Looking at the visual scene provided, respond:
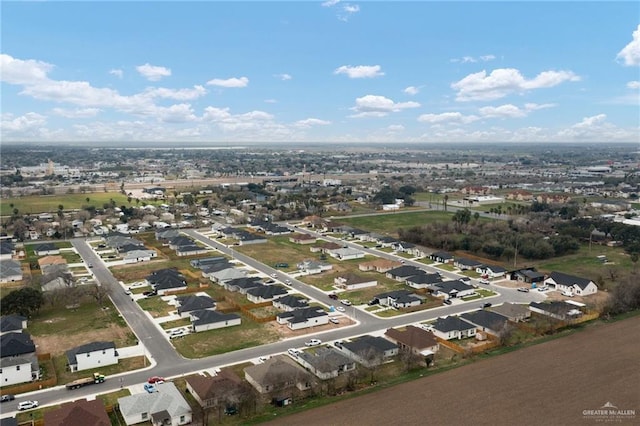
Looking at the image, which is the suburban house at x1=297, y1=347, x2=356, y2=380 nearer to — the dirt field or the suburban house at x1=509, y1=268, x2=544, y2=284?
the dirt field

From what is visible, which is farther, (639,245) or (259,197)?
(259,197)

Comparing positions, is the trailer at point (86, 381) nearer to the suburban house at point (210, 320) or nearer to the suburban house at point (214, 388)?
the suburban house at point (214, 388)

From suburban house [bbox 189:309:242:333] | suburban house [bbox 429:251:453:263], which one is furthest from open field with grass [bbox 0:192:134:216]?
suburban house [bbox 429:251:453:263]

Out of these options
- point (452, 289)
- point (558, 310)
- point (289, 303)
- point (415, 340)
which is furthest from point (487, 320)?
point (289, 303)

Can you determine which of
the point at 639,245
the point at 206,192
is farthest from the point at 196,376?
the point at 206,192

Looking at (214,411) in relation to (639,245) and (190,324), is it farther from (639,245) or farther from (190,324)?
(639,245)

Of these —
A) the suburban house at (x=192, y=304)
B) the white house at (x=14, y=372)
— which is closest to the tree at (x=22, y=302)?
the white house at (x=14, y=372)
